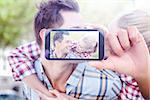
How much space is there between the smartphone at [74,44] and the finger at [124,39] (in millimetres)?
57

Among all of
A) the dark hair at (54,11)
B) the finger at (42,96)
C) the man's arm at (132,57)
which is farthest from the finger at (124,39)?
the finger at (42,96)

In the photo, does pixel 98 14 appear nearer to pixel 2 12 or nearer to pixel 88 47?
pixel 88 47

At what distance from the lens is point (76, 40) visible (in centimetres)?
102

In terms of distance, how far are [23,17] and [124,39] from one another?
0.97ft

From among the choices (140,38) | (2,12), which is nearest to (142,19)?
(140,38)

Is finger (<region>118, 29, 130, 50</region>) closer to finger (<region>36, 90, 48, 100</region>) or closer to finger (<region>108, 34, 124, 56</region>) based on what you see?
finger (<region>108, 34, 124, 56</region>)

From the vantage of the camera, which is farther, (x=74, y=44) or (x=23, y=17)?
(x=23, y=17)

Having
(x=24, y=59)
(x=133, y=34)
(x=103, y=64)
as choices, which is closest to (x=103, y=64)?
(x=103, y=64)

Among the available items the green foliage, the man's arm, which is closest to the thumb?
the man's arm

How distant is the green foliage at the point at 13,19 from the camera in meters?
1.13

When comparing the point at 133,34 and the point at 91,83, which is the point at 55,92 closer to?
the point at 91,83

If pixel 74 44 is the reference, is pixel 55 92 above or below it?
below

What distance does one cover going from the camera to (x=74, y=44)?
103 cm

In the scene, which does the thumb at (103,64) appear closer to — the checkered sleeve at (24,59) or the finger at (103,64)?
the finger at (103,64)
